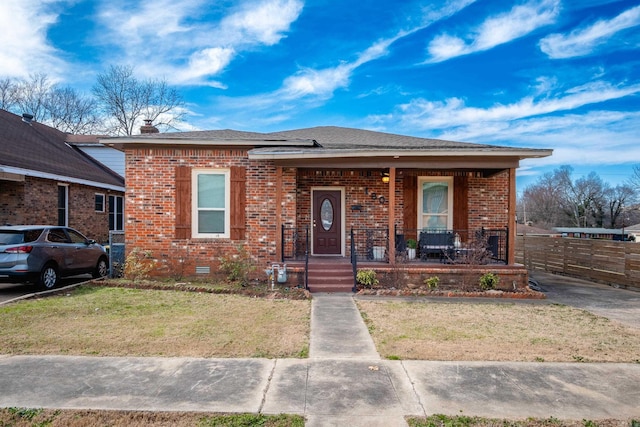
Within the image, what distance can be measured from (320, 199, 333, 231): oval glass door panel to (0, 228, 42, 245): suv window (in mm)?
6936

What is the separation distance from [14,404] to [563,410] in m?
4.74

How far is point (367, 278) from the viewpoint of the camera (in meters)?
8.81

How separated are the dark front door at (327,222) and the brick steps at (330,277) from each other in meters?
1.80

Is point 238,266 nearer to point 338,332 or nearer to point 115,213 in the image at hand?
point 338,332

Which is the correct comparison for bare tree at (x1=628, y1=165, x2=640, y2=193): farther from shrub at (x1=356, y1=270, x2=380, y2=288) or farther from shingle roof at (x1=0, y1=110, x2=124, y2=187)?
shingle roof at (x1=0, y1=110, x2=124, y2=187)

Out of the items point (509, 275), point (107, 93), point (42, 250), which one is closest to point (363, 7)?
point (509, 275)

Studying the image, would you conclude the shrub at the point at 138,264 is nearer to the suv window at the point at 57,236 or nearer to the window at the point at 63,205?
the suv window at the point at 57,236

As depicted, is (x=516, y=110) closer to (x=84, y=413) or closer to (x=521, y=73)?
(x=521, y=73)

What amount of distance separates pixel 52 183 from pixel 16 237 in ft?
19.4

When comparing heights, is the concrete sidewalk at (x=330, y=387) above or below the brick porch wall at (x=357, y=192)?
below

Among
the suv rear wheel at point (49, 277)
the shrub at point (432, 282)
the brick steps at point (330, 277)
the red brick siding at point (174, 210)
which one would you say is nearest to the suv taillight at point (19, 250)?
the suv rear wheel at point (49, 277)

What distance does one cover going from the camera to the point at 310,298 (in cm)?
801

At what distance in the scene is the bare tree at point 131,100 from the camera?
2803cm

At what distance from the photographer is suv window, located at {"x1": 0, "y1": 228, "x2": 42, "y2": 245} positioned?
7922 mm
